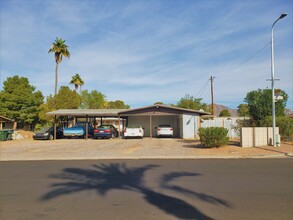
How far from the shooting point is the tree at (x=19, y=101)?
4019 cm

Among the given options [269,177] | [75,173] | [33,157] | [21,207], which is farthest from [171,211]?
[33,157]

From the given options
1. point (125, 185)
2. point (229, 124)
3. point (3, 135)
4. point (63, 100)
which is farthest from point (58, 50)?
point (125, 185)

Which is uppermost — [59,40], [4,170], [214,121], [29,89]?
[59,40]

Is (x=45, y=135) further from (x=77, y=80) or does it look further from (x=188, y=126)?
(x=77, y=80)

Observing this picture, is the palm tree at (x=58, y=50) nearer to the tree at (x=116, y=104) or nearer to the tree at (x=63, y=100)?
the tree at (x=63, y=100)

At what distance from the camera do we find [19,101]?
134ft

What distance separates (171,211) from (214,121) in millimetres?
23766

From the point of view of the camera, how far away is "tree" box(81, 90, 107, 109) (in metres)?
61.4

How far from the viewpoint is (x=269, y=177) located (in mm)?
8414

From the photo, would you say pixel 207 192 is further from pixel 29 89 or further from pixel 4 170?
pixel 29 89

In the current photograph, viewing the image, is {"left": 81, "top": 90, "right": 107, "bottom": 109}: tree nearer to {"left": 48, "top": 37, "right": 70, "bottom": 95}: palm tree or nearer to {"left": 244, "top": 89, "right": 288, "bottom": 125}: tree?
{"left": 48, "top": 37, "right": 70, "bottom": 95}: palm tree

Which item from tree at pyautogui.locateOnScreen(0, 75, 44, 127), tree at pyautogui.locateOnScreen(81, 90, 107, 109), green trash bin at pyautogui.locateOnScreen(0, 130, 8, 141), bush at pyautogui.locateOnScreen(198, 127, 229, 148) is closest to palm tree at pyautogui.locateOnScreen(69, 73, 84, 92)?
tree at pyautogui.locateOnScreen(81, 90, 107, 109)

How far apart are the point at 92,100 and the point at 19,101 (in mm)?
21426

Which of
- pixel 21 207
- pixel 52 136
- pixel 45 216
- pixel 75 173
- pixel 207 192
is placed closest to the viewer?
pixel 45 216
